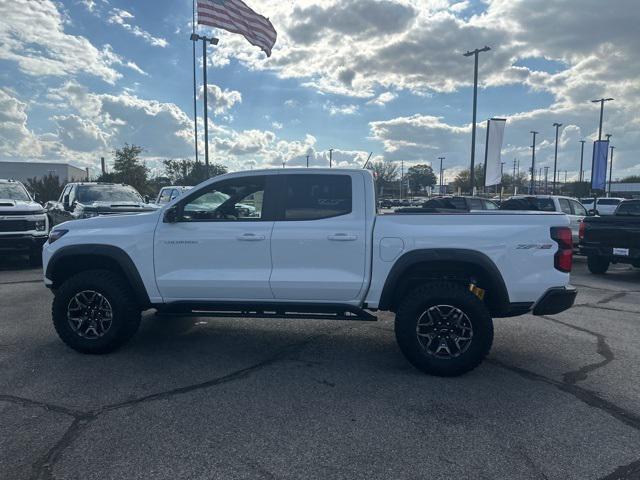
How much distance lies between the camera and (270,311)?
4789mm

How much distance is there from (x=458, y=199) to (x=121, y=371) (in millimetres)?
12972

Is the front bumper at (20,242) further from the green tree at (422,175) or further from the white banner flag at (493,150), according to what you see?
the green tree at (422,175)

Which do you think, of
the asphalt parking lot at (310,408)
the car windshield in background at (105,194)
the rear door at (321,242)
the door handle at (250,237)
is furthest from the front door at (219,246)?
the car windshield in background at (105,194)

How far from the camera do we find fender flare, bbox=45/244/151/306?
4844 mm

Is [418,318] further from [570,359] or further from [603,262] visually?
[603,262]

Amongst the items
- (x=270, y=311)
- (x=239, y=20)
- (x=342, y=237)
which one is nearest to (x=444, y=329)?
(x=342, y=237)

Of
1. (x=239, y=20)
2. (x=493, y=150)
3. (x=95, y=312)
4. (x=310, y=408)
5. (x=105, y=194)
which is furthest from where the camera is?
(x=493, y=150)

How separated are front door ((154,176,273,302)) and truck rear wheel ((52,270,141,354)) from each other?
43 centimetres

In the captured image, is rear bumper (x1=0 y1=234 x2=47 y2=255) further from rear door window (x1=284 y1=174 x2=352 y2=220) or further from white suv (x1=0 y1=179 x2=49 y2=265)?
rear door window (x1=284 y1=174 x2=352 y2=220)

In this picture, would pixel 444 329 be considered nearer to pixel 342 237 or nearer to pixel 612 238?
pixel 342 237

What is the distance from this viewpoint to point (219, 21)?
1544 cm

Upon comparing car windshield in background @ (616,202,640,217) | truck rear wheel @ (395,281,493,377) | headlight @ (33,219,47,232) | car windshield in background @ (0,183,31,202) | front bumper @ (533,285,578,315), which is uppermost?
car windshield in background @ (0,183,31,202)

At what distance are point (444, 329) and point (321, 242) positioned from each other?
1391mm

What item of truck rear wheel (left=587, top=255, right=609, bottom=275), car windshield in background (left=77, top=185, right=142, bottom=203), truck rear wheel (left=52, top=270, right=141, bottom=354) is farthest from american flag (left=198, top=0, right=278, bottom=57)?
truck rear wheel (left=52, top=270, right=141, bottom=354)
